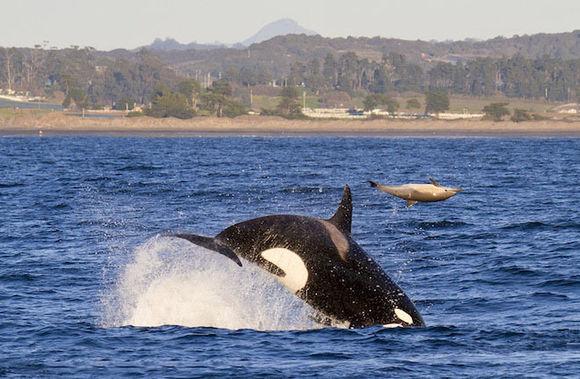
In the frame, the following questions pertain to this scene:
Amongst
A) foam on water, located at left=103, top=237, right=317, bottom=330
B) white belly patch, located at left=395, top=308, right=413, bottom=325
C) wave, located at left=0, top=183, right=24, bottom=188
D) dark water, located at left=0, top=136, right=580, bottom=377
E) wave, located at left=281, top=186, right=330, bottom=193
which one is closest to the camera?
dark water, located at left=0, top=136, right=580, bottom=377

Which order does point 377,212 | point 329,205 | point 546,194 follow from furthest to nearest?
point 546,194 → point 329,205 → point 377,212

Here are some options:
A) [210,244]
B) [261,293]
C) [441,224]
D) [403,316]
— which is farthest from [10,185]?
[210,244]

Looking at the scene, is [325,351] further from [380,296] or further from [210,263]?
[210,263]

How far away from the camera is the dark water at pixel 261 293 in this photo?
53.8 ft

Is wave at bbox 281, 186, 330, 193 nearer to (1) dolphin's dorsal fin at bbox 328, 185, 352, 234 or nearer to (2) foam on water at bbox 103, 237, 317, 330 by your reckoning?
(2) foam on water at bbox 103, 237, 317, 330

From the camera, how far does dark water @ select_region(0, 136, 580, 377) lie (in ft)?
53.8

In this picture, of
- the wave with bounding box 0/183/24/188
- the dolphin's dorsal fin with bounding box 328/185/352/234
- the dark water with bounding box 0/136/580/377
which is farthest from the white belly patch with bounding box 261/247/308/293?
the wave with bounding box 0/183/24/188

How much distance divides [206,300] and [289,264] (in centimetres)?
434

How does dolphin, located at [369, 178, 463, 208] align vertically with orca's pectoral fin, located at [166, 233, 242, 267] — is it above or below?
→ above

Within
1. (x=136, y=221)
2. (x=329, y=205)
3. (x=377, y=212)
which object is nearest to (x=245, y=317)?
(x=136, y=221)

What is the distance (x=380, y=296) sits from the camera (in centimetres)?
1692

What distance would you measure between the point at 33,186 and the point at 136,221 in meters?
18.9

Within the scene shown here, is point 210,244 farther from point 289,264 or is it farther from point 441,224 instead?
point 441,224

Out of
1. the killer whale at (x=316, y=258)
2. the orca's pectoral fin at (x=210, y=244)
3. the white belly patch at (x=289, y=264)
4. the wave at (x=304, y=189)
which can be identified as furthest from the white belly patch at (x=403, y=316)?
the wave at (x=304, y=189)
